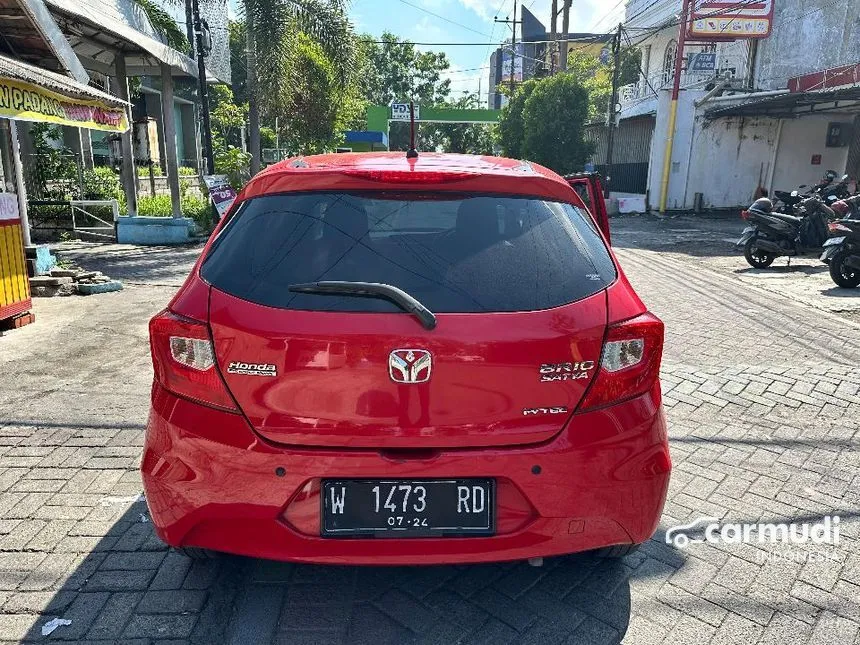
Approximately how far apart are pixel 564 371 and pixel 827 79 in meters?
21.3

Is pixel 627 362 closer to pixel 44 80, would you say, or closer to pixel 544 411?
pixel 544 411

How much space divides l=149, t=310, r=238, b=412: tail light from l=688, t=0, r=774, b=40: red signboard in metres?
24.2

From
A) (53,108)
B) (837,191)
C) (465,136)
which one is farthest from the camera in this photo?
(465,136)

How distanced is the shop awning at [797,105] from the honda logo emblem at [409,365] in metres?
18.6

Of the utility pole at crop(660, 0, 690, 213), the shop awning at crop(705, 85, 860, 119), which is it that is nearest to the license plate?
the shop awning at crop(705, 85, 860, 119)

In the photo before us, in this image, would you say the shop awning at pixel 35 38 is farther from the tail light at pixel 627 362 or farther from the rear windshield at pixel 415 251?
the tail light at pixel 627 362

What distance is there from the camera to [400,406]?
2008 mm

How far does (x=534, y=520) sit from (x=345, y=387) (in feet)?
2.39

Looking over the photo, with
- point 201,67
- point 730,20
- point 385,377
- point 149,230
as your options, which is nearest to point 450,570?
point 385,377

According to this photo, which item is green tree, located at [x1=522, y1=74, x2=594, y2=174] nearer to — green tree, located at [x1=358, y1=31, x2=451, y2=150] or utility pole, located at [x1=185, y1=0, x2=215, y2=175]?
utility pole, located at [x1=185, y1=0, x2=215, y2=175]

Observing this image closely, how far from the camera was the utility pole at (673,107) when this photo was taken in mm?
21719

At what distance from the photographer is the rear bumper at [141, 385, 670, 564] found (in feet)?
6.62

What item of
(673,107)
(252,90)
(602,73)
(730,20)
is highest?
(602,73)

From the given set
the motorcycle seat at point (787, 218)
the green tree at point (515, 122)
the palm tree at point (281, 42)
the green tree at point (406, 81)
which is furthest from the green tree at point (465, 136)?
the motorcycle seat at point (787, 218)
